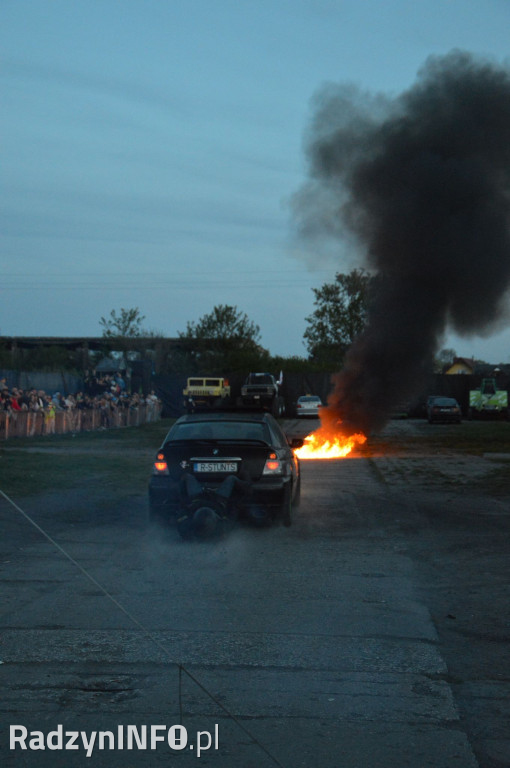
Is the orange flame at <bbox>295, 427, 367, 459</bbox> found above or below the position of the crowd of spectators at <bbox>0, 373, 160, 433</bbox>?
below

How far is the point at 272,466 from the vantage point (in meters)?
10.0

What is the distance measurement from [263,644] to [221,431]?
5.31 metres

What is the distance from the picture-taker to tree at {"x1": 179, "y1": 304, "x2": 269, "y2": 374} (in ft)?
241

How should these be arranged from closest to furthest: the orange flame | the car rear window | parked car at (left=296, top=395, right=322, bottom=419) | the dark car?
the dark car, the car rear window, the orange flame, parked car at (left=296, top=395, right=322, bottom=419)

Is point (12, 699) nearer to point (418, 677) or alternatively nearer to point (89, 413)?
point (418, 677)

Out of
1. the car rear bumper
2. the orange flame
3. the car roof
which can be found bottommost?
the orange flame

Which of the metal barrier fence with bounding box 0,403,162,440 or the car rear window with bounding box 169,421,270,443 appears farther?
the metal barrier fence with bounding box 0,403,162,440

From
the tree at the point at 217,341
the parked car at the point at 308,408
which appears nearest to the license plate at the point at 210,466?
the parked car at the point at 308,408

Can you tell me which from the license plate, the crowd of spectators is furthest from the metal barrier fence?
the license plate

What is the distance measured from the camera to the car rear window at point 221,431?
10430 mm

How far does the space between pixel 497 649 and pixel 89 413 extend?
93.7ft

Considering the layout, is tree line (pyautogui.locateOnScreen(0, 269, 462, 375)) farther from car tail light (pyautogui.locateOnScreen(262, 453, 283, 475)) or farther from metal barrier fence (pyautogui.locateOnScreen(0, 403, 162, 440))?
car tail light (pyautogui.locateOnScreen(262, 453, 283, 475))

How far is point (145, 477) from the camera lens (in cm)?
1681

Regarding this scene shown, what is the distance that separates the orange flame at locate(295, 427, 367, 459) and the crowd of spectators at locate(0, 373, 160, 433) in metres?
8.74
